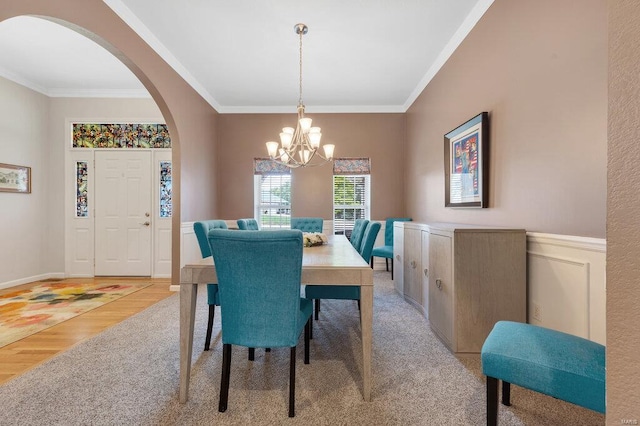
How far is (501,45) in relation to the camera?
224cm

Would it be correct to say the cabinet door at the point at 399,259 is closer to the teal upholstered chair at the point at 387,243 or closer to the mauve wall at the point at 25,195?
the teal upholstered chair at the point at 387,243

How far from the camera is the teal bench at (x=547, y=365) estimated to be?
39.1 inches

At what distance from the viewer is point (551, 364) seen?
105 centimetres

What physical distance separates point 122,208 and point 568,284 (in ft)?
17.5

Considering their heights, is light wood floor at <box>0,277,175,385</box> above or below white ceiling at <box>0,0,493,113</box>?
below

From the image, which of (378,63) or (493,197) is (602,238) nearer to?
(493,197)

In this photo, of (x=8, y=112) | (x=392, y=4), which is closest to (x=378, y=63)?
(x=392, y=4)

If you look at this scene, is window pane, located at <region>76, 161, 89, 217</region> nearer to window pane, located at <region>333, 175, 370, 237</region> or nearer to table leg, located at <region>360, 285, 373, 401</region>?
window pane, located at <region>333, 175, 370, 237</region>

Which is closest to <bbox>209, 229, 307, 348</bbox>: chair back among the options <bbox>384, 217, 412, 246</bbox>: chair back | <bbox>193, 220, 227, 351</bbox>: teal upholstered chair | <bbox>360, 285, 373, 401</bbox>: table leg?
<bbox>360, 285, 373, 401</bbox>: table leg

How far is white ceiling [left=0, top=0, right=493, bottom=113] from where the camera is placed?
2.61m

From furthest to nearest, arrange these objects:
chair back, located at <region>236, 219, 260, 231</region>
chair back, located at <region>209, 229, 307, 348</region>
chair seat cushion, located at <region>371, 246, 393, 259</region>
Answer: chair seat cushion, located at <region>371, 246, 393, 259</region>, chair back, located at <region>236, 219, 260, 231</region>, chair back, located at <region>209, 229, 307, 348</region>

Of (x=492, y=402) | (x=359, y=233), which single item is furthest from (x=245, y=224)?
(x=492, y=402)

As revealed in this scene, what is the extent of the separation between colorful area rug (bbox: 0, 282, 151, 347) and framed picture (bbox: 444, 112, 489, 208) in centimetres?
408

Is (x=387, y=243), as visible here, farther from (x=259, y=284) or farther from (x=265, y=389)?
(x=259, y=284)
